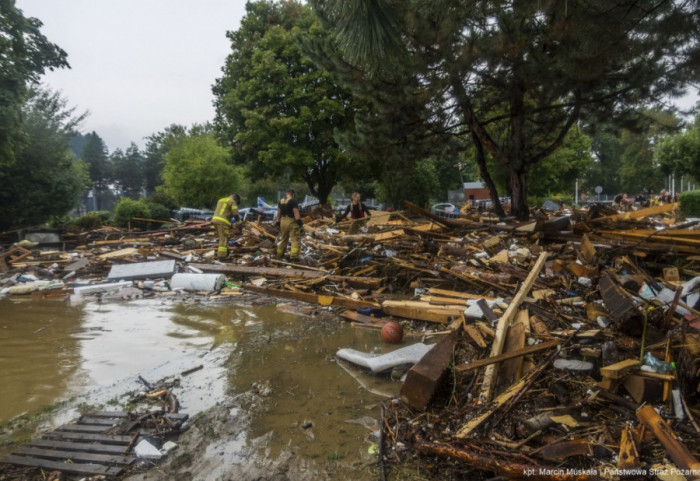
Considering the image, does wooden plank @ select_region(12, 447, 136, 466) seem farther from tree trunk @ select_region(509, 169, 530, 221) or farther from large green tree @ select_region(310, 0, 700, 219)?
tree trunk @ select_region(509, 169, 530, 221)

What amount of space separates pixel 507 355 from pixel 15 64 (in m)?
17.7

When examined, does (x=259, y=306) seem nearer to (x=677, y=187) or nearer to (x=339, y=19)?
(x=339, y=19)

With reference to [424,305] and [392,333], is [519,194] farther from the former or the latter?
[392,333]

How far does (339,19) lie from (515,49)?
503 centimetres

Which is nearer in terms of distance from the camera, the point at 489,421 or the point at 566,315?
the point at 489,421

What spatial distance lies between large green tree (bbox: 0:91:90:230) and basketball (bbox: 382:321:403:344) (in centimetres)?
2026

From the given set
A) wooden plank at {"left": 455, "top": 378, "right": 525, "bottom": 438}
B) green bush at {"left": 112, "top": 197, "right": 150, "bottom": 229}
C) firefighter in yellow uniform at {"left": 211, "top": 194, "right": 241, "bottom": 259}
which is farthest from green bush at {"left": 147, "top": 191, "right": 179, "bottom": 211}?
wooden plank at {"left": 455, "top": 378, "right": 525, "bottom": 438}

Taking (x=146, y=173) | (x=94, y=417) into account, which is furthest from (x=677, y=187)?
(x=146, y=173)

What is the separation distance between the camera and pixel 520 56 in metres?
7.93

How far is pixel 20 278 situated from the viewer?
10.4 metres

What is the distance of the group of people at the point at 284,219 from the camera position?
10.3 m

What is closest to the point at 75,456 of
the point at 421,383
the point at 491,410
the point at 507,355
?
the point at 421,383

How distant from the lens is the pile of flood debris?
265cm

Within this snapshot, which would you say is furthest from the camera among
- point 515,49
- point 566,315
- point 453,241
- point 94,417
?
point 453,241
